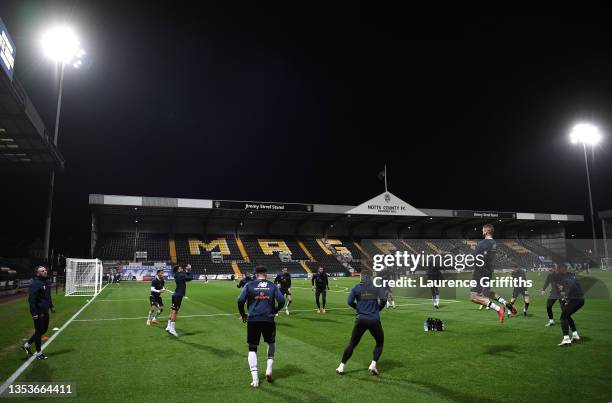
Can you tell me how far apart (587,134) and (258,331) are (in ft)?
194

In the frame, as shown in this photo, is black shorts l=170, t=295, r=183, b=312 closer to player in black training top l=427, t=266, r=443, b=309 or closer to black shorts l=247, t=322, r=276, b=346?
black shorts l=247, t=322, r=276, b=346

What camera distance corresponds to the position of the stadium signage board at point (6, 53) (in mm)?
18406

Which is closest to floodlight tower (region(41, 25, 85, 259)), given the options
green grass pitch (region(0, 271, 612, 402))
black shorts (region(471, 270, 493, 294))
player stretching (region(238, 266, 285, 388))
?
green grass pitch (region(0, 271, 612, 402))

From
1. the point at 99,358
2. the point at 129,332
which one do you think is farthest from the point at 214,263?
the point at 99,358

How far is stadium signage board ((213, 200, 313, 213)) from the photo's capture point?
59291mm

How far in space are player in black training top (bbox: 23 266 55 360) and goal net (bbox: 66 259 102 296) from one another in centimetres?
2004

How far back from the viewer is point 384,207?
65.7 meters

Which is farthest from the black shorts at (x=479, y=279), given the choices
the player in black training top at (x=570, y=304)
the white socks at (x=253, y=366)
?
the white socks at (x=253, y=366)

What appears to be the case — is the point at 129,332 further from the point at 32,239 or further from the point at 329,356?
the point at 32,239

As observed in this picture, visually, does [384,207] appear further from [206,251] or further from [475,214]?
[206,251]

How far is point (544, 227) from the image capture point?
83.9 metres

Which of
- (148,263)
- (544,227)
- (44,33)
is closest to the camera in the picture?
(44,33)

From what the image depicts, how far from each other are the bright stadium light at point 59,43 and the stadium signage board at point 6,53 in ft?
41.5

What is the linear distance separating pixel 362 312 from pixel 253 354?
236cm
